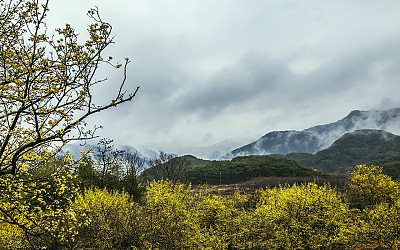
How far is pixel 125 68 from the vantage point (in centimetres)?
629

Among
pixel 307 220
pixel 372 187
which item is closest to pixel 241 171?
pixel 372 187

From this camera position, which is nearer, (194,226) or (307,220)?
(194,226)

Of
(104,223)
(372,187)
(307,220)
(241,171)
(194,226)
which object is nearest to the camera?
(104,223)

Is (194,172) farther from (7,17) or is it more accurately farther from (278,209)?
(7,17)

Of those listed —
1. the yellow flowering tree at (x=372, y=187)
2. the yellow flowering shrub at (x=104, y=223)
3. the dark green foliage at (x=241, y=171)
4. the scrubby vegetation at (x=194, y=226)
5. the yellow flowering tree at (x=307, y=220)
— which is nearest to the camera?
the scrubby vegetation at (x=194, y=226)

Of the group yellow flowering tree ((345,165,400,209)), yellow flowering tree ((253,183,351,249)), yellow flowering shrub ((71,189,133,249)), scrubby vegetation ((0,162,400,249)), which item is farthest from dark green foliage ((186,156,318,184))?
yellow flowering shrub ((71,189,133,249))

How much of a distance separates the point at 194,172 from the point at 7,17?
12974cm

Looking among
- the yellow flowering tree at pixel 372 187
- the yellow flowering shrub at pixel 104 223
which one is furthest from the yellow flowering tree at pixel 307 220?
the yellow flowering tree at pixel 372 187

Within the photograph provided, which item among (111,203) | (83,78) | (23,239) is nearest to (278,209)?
(111,203)

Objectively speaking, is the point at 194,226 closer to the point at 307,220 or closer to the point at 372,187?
the point at 307,220

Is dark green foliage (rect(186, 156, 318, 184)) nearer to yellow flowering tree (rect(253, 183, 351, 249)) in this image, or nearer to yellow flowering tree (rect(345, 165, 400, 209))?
yellow flowering tree (rect(345, 165, 400, 209))

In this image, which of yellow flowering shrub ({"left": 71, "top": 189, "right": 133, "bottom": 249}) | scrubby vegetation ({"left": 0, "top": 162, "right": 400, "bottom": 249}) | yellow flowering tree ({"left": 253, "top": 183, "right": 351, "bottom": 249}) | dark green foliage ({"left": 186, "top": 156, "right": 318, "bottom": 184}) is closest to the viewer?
scrubby vegetation ({"left": 0, "top": 162, "right": 400, "bottom": 249})

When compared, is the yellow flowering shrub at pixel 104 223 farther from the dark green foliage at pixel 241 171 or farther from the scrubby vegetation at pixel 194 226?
the dark green foliage at pixel 241 171

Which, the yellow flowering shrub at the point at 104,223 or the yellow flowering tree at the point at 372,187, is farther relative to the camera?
the yellow flowering tree at the point at 372,187
